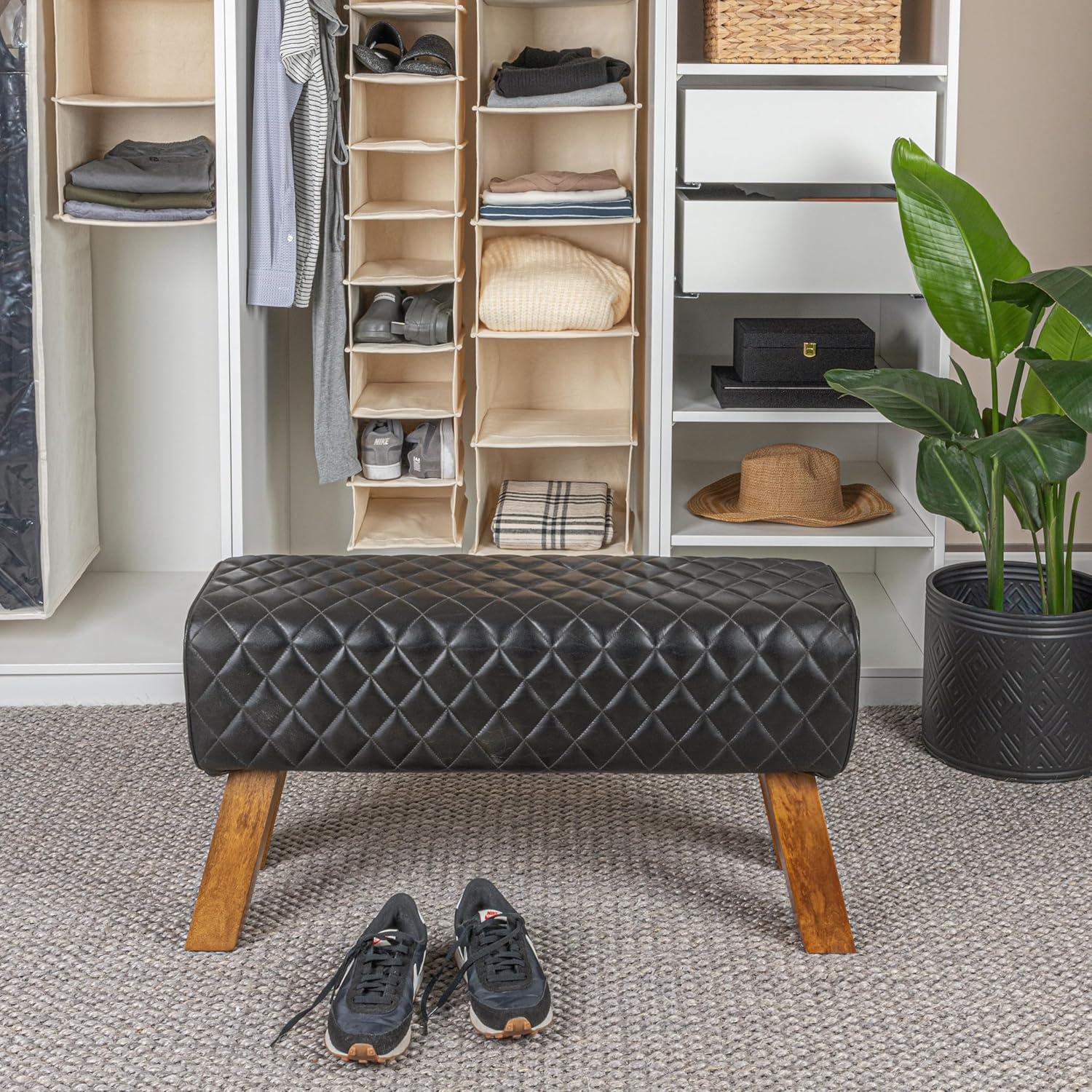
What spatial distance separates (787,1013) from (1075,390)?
1.14 m

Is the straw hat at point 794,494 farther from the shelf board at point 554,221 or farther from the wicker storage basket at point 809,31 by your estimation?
the wicker storage basket at point 809,31

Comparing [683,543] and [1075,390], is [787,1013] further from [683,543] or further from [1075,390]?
[683,543]

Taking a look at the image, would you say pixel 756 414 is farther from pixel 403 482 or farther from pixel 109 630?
pixel 109 630

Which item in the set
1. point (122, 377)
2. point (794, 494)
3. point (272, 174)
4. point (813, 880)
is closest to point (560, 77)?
point (272, 174)

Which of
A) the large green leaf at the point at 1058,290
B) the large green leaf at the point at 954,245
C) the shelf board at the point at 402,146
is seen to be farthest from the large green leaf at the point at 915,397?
the shelf board at the point at 402,146

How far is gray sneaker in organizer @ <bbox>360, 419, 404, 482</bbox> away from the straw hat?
2.40 feet

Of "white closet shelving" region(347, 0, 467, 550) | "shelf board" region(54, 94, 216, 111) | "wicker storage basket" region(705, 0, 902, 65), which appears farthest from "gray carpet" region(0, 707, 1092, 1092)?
"wicker storage basket" region(705, 0, 902, 65)

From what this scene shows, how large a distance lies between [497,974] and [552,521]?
1.54m

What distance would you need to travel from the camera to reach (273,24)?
2.94 m

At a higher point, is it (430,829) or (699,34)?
(699,34)

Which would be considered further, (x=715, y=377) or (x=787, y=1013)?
(x=715, y=377)

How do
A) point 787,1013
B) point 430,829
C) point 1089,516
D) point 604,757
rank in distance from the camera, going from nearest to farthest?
point 787,1013 < point 604,757 < point 430,829 < point 1089,516

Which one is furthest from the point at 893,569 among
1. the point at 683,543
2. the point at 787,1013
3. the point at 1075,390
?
the point at 787,1013

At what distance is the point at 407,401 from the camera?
3305mm
